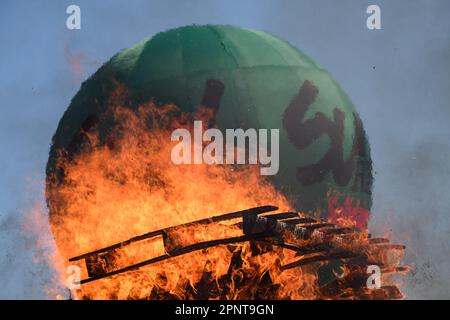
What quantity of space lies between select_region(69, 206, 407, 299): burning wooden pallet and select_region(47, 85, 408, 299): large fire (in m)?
0.02

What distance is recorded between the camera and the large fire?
34.8 feet

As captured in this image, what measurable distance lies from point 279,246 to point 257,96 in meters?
2.89

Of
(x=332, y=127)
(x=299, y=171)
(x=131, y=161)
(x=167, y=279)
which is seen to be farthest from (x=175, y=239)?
(x=332, y=127)

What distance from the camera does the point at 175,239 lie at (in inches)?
400

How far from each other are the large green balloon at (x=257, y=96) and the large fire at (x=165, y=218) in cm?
41

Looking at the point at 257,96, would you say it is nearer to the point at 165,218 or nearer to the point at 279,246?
the point at 165,218

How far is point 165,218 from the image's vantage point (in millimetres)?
11602

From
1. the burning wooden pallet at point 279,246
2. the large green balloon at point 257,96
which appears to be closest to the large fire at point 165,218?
the burning wooden pallet at point 279,246

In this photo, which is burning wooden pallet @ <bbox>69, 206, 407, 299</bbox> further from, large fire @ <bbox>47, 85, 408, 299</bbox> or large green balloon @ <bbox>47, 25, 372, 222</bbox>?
large green balloon @ <bbox>47, 25, 372, 222</bbox>

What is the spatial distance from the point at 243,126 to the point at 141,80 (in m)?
2.07

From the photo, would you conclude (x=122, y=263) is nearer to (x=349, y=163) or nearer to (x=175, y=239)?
(x=175, y=239)

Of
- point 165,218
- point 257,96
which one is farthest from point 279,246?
point 257,96

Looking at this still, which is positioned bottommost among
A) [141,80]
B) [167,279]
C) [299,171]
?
[167,279]
